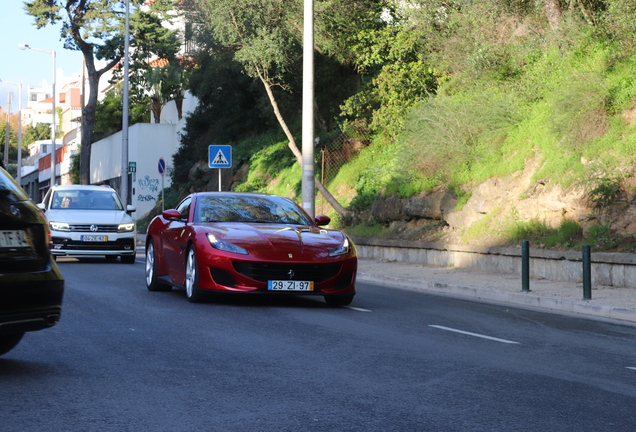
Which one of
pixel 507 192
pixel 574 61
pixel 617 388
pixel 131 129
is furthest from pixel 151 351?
pixel 131 129

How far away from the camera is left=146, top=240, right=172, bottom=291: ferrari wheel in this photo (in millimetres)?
12711

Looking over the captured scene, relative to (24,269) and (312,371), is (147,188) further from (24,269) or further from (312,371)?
(24,269)

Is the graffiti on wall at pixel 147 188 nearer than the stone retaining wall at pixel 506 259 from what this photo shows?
No

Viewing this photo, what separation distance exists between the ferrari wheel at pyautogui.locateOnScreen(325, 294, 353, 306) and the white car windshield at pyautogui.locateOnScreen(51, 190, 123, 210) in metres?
10.4

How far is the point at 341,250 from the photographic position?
10.9 metres

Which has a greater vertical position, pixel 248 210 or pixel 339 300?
pixel 248 210

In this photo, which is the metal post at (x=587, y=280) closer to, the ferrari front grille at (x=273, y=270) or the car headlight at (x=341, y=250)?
the car headlight at (x=341, y=250)

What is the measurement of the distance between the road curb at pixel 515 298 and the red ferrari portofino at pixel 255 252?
9.77 feet

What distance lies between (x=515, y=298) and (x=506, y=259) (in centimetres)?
353

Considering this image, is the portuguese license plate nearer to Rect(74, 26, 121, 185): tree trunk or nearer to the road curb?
the road curb

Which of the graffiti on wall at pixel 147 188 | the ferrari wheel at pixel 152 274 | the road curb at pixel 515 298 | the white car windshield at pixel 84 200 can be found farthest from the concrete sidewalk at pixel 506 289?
the graffiti on wall at pixel 147 188

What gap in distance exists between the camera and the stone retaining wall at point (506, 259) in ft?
44.5

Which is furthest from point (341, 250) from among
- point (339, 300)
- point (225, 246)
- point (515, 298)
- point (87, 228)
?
point (87, 228)

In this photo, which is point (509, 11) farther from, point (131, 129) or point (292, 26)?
point (131, 129)
